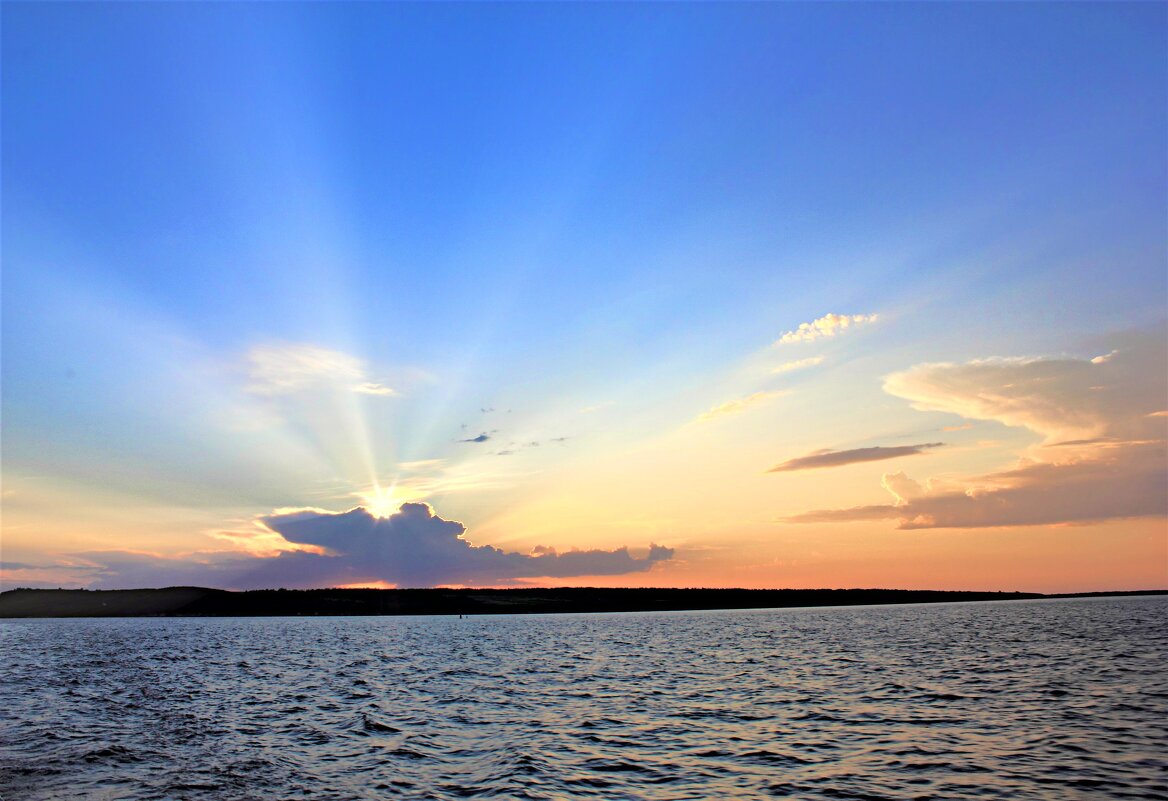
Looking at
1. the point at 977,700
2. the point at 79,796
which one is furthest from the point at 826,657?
the point at 79,796

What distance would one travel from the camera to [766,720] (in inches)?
1508

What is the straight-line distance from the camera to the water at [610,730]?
2638 cm

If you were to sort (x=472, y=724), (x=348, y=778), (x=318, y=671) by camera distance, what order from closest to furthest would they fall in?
1. (x=348, y=778)
2. (x=472, y=724)
3. (x=318, y=671)

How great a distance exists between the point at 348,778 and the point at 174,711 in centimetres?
2512

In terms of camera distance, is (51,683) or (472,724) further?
(51,683)

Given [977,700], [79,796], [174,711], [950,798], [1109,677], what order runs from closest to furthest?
1. [950,798]
2. [79,796]
3. [977,700]
4. [174,711]
5. [1109,677]

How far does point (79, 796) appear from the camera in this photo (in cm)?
2575

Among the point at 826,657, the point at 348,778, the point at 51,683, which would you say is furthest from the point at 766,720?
the point at 51,683

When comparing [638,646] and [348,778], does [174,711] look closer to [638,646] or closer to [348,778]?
[348,778]

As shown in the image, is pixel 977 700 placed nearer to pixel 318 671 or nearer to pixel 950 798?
pixel 950 798

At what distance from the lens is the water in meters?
26.4

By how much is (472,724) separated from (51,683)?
4648cm

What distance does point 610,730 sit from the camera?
1452 inches

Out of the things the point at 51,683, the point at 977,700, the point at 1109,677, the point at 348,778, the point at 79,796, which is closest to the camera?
the point at 79,796
